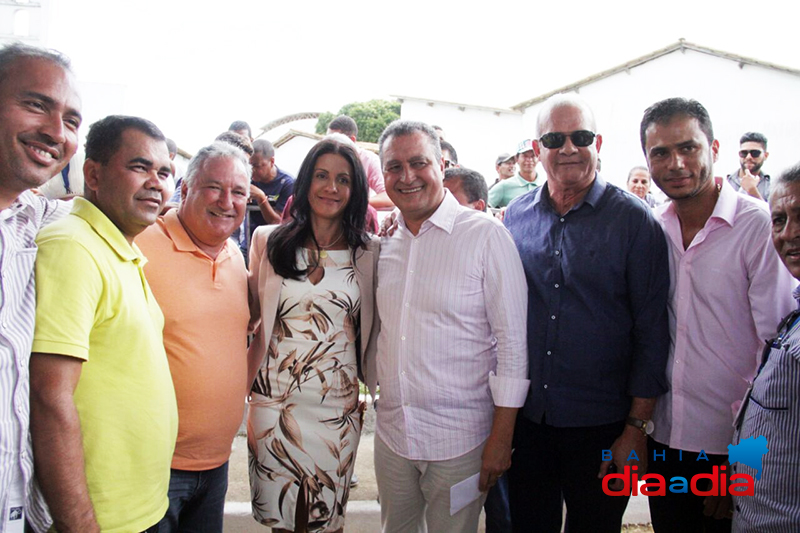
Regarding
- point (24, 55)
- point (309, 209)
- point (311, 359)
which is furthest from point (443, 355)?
point (24, 55)

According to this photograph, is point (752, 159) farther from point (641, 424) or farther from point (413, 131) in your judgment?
point (413, 131)

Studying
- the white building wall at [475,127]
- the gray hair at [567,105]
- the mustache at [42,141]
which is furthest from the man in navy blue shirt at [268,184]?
the white building wall at [475,127]

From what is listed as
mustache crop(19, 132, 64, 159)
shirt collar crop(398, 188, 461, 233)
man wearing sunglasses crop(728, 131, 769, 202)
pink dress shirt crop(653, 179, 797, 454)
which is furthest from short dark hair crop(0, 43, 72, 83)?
man wearing sunglasses crop(728, 131, 769, 202)

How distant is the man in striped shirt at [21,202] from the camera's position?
147 cm

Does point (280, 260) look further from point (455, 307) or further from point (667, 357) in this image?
point (667, 357)

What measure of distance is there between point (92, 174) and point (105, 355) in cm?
72

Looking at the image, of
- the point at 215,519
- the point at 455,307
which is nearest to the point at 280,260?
the point at 455,307

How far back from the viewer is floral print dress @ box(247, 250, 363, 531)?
8.24ft

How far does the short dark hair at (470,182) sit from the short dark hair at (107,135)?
246cm

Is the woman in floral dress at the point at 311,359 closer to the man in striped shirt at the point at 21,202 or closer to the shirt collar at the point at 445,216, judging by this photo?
the shirt collar at the point at 445,216

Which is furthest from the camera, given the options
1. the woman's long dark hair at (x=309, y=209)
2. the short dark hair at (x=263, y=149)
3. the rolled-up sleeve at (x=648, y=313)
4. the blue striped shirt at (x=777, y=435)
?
the short dark hair at (x=263, y=149)

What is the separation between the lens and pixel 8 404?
146 cm

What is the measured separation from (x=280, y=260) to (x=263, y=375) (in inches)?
22.6

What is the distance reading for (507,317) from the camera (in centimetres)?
239
